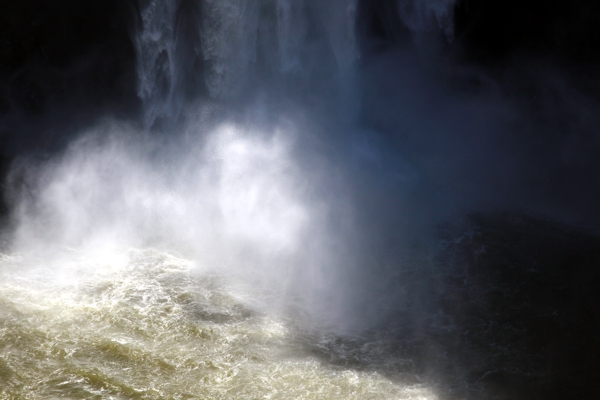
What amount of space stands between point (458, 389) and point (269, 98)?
9357 millimetres

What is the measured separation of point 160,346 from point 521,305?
6.78 metres

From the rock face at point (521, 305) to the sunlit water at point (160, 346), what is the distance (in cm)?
156

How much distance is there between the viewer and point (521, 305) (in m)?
10.5

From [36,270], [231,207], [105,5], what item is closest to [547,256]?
[231,207]

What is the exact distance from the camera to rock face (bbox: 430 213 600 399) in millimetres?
8766

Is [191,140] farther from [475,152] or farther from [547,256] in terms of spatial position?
[547,256]

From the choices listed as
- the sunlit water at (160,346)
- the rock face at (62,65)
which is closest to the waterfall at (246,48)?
the rock face at (62,65)

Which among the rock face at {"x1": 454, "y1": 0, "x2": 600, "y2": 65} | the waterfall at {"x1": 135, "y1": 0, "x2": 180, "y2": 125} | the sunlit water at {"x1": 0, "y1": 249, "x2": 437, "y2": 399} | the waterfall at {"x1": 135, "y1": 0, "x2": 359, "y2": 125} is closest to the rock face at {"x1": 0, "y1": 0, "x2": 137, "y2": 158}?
the waterfall at {"x1": 135, "y1": 0, "x2": 180, "y2": 125}

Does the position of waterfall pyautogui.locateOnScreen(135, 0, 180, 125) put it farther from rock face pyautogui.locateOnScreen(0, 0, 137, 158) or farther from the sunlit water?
the sunlit water

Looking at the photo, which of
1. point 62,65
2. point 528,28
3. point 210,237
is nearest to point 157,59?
point 62,65

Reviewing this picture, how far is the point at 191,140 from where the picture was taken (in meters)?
14.3

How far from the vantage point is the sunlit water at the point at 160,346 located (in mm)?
7887

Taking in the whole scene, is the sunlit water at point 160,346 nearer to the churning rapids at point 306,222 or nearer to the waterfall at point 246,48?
the churning rapids at point 306,222

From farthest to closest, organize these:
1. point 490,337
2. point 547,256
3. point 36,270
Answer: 1. point 547,256
2. point 36,270
3. point 490,337
